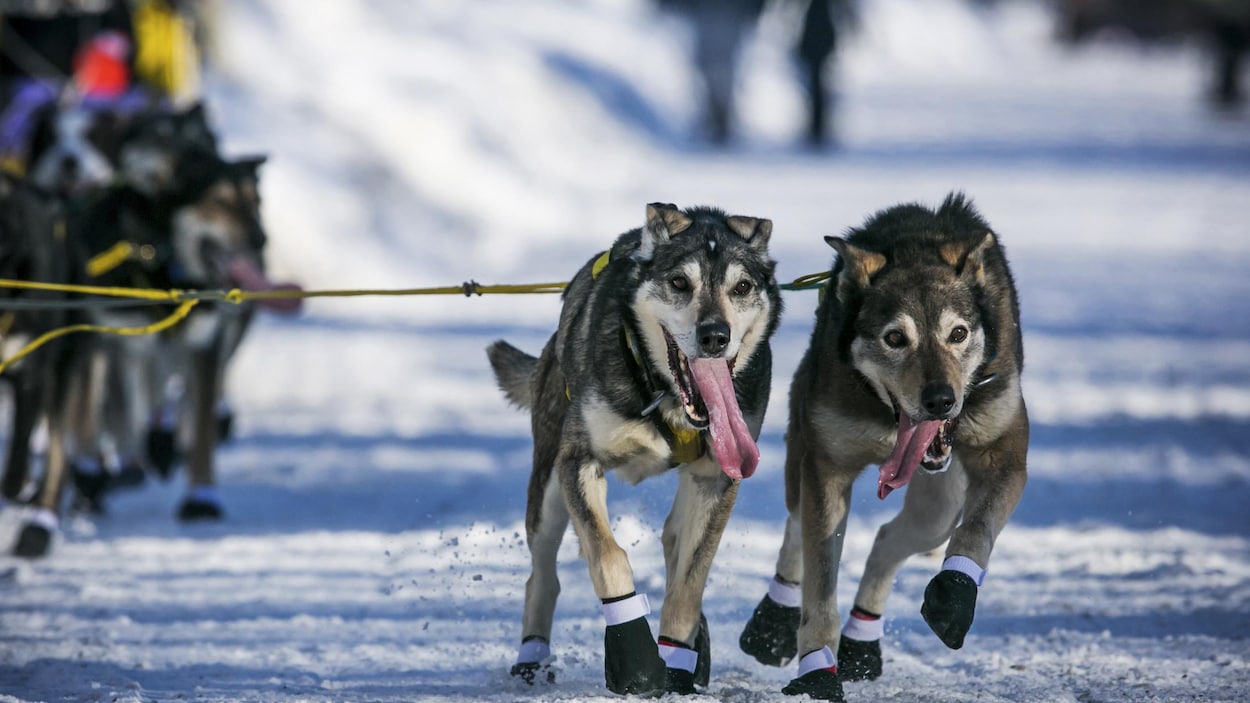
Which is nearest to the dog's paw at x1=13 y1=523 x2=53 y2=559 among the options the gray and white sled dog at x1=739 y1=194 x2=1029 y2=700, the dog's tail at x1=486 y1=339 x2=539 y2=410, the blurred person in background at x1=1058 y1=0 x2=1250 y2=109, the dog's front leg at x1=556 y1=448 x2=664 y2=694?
the dog's tail at x1=486 y1=339 x2=539 y2=410

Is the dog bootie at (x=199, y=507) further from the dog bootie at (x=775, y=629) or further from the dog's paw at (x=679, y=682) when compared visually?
the dog's paw at (x=679, y=682)

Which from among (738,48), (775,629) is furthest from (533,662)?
(738,48)

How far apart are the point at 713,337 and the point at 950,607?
0.82 meters

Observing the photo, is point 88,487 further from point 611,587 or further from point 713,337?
point 713,337

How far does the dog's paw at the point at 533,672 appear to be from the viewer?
4141mm

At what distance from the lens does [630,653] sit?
145 inches

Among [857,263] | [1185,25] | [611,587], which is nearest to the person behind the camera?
[611,587]

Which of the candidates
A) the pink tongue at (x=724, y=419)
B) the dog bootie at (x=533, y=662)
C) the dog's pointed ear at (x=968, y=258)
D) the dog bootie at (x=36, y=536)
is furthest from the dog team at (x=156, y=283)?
the dog's pointed ear at (x=968, y=258)

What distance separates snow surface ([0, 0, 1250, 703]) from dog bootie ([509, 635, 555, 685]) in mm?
59

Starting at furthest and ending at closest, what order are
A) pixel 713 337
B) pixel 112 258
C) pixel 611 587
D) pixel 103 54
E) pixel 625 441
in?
pixel 103 54 → pixel 112 258 → pixel 625 441 → pixel 611 587 → pixel 713 337

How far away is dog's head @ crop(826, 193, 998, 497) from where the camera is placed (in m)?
3.77

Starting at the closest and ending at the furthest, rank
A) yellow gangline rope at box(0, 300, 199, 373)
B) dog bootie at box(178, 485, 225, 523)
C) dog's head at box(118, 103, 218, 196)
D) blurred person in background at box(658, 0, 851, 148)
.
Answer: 1. yellow gangline rope at box(0, 300, 199, 373)
2. dog bootie at box(178, 485, 225, 523)
3. dog's head at box(118, 103, 218, 196)
4. blurred person in background at box(658, 0, 851, 148)

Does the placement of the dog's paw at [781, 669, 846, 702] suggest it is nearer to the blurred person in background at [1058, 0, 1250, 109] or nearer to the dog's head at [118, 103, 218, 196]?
the dog's head at [118, 103, 218, 196]

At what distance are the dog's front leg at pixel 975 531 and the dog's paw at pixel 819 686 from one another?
0.26m
